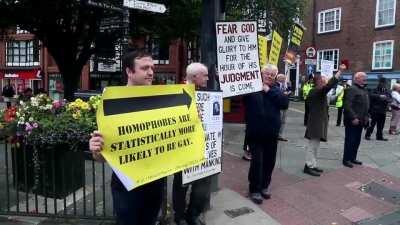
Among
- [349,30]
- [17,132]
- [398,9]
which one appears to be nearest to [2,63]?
[349,30]

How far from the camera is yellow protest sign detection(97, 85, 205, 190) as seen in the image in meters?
3.06

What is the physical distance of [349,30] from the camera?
33.0m

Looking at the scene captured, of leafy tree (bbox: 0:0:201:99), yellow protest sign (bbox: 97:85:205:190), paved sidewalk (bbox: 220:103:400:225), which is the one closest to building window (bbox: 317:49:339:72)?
leafy tree (bbox: 0:0:201:99)


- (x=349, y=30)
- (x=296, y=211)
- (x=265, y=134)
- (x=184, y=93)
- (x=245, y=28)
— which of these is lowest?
(x=296, y=211)

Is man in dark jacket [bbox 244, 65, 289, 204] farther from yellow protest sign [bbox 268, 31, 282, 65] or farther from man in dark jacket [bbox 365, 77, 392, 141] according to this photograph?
man in dark jacket [bbox 365, 77, 392, 141]

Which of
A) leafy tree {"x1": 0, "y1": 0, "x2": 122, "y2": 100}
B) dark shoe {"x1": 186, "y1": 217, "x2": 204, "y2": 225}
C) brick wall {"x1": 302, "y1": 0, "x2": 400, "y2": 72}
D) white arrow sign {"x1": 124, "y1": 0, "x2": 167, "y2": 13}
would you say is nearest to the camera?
dark shoe {"x1": 186, "y1": 217, "x2": 204, "y2": 225}

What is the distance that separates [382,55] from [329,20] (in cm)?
577

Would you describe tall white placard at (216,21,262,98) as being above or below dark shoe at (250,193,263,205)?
above

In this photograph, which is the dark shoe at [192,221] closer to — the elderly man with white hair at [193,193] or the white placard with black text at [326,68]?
the elderly man with white hair at [193,193]

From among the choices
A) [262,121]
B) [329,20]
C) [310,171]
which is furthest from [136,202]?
[329,20]

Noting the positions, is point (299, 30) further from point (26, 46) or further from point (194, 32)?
point (26, 46)

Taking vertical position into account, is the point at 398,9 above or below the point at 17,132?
above

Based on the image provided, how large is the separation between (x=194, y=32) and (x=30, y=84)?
2316 centimetres

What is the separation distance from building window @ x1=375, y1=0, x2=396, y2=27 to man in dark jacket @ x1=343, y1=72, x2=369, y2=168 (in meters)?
23.1
